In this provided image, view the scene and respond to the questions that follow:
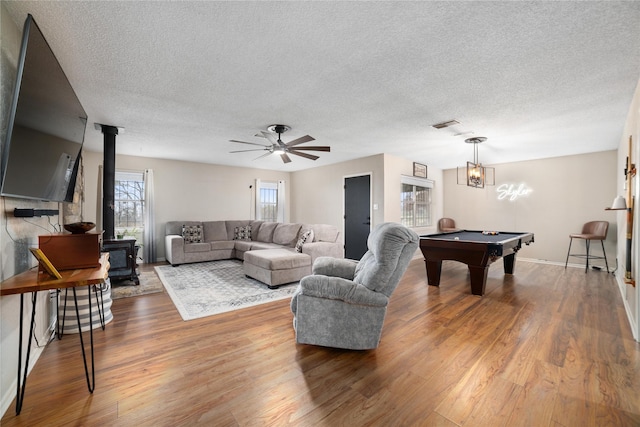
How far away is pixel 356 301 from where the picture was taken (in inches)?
86.7

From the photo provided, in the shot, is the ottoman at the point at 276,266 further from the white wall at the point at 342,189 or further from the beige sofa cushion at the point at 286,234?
the white wall at the point at 342,189

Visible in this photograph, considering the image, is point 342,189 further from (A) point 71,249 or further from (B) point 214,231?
(A) point 71,249

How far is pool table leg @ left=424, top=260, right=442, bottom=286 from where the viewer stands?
13.8 ft

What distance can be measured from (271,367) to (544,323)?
2.85m

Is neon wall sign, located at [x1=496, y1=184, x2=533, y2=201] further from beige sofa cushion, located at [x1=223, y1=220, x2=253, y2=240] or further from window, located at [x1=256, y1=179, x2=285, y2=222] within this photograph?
beige sofa cushion, located at [x1=223, y1=220, x2=253, y2=240]

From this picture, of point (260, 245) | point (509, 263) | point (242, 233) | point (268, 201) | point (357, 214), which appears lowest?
point (509, 263)

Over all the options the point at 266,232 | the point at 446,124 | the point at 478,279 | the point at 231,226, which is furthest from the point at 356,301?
the point at 231,226

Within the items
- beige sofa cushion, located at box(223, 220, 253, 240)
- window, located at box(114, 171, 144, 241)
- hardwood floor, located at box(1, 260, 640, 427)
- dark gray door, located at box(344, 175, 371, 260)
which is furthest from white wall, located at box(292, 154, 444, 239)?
window, located at box(114, 171, 144, 241)

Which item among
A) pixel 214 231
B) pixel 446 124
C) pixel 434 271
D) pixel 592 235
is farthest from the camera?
pixel 214 231

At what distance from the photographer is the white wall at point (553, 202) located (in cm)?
550

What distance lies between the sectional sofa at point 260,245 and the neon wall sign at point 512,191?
460 cm

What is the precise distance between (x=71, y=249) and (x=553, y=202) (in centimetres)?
820

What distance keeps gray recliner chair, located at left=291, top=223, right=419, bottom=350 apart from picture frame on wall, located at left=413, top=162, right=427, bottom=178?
4929mm

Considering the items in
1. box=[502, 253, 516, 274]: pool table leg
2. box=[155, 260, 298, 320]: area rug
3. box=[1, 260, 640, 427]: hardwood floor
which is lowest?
box=[1, 260, 640, 427]: hardwood floor
